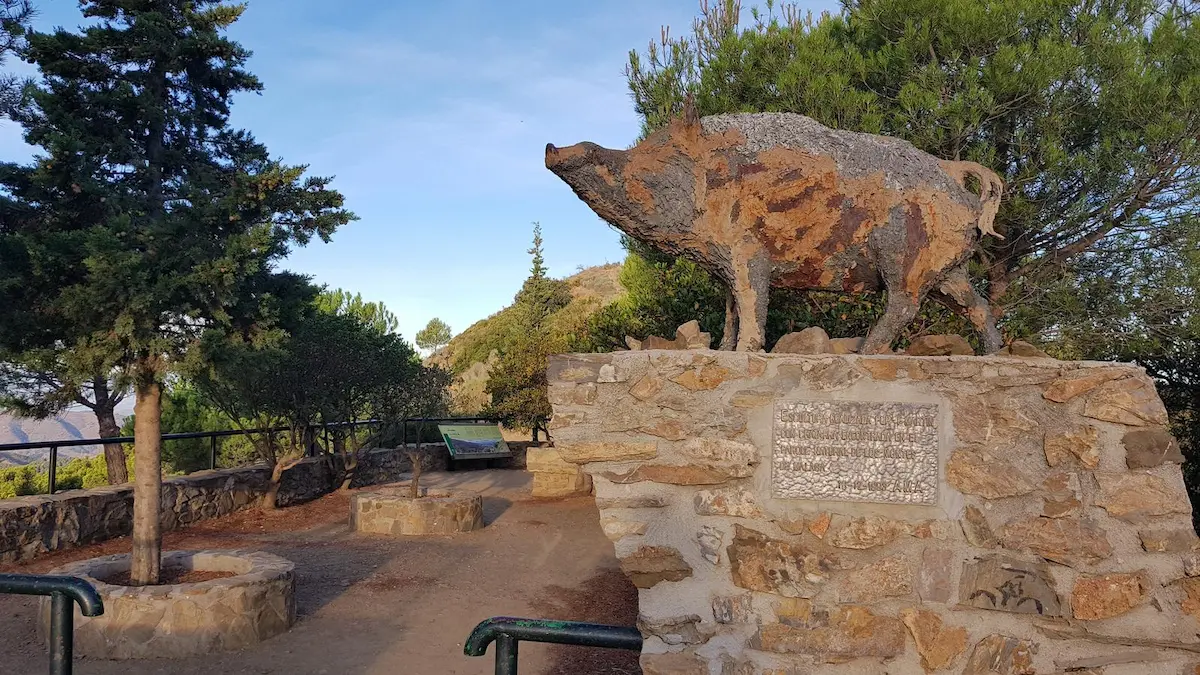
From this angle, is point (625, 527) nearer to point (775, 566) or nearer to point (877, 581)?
point (775, 566)

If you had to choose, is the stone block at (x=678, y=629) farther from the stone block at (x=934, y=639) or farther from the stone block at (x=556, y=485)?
the stone block at (x=556, y=485)

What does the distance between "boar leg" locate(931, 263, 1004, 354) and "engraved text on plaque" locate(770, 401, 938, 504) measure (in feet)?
2.21

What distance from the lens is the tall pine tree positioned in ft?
A: 20.1

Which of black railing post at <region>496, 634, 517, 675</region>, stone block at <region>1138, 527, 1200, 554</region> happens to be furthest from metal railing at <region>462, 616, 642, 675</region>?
stone block at <region>1138, 527, 1200, 554</region>

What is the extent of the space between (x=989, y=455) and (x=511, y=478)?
46.0ft

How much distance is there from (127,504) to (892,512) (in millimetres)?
9132

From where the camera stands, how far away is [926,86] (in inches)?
286

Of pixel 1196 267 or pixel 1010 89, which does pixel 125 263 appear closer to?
pixel 1010 89

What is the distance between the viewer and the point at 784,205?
348cm

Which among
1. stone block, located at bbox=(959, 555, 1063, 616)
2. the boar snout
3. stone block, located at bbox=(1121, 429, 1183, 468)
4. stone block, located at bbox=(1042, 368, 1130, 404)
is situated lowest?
stone block, located at bbox=(959, 555, 1063, 616)

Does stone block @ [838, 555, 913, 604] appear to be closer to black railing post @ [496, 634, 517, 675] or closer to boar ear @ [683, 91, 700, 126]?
black railing post @ [496, 634, 517, 675]

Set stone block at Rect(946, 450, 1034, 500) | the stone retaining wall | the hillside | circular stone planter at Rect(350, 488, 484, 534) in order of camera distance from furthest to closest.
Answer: the hillside
circular stone planter at Rect(350, 488, 484, 534)
the stone retaining wall
stone block at Rect(946, 450, 1034, 500)

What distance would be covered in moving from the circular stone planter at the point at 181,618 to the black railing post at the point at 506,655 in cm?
470

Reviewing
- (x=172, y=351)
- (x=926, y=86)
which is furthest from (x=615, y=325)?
(x=172, y=351)
